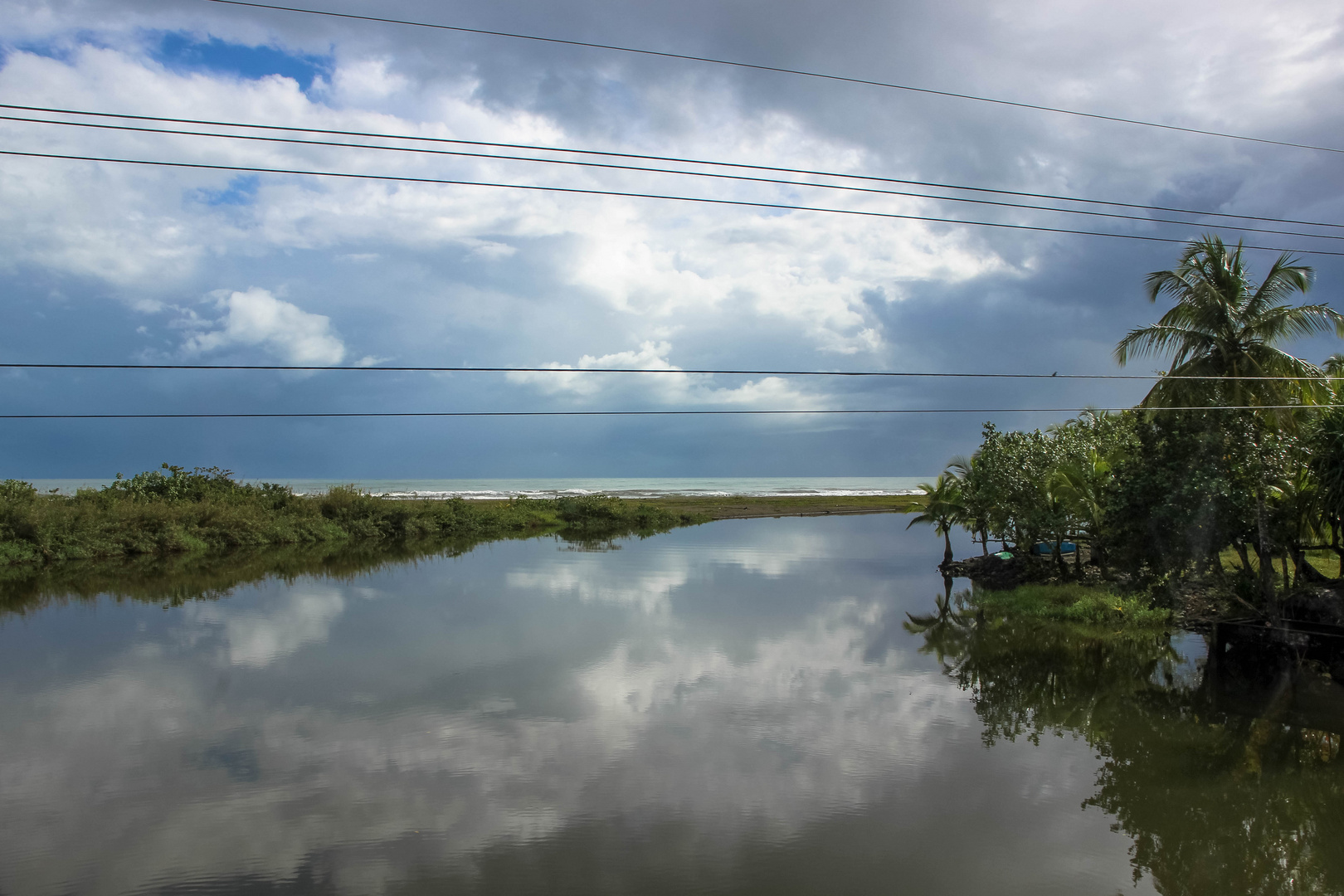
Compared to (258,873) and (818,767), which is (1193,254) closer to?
(818,767)

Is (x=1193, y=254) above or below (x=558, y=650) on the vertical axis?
above

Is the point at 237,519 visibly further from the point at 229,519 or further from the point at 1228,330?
the point at 1228,330

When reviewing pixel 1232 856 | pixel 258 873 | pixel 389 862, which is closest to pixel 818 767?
pixel 1232 856

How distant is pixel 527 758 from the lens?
9633mm

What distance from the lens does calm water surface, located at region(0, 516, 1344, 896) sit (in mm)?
7152

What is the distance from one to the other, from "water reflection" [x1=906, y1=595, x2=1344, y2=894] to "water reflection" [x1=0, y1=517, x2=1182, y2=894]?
218 millimetres

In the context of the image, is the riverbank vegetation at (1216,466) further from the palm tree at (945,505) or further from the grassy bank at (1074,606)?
the palm tree at (945,505)

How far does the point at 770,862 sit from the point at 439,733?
515 centimetres

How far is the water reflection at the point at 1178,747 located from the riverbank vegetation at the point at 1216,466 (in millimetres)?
1869

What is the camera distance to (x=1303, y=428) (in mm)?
13375

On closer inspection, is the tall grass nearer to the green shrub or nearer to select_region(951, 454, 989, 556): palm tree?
the green shrub

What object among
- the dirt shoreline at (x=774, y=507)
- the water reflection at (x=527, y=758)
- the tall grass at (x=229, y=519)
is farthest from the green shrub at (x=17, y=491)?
the dirt shoreline at (x=774, y=507)

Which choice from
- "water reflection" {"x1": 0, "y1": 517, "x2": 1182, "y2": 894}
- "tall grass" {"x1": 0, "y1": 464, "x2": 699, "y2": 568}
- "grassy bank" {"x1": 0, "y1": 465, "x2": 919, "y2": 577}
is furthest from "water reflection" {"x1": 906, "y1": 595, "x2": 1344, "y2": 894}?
"tall grass" {"x1": 0, "y1": 464, "x2": 699, "y2": 568}

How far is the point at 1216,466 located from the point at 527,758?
12.3 metres
